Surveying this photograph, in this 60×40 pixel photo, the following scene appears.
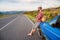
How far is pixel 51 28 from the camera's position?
4145 mm

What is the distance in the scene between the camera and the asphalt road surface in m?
4.53

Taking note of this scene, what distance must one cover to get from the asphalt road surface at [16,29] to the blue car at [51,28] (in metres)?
0.25

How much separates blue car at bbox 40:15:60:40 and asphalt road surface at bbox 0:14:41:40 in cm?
25

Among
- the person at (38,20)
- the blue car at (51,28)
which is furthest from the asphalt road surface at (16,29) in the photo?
the blue car at (51,28)

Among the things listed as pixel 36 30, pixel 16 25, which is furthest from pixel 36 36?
pixel 16 25

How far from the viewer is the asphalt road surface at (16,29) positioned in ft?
14.9

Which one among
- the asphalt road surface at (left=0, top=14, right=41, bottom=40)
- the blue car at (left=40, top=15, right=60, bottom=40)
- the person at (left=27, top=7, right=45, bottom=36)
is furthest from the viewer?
the asphalt road surface at (left=0, top=14, right=41, bottom=40)

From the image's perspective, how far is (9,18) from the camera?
4727mm

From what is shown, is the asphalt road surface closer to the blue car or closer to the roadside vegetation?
the roadside vegetation

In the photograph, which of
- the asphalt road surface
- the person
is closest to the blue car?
the person

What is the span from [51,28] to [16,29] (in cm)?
74

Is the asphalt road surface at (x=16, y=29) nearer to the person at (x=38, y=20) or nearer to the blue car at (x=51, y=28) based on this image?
the person at (x=38, y=20)

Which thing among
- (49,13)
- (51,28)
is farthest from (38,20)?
(51,28)

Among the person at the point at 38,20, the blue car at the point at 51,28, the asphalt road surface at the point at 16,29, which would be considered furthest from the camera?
the asphalt road surface at the point at 16,29
